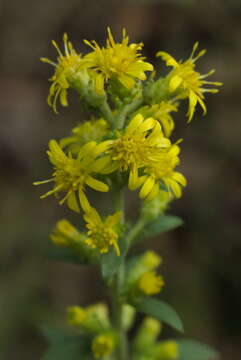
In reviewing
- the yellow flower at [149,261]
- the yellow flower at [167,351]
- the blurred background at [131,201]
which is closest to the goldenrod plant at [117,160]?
the yellow flower at [149,261]

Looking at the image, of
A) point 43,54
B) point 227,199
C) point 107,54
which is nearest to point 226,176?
point 227,199

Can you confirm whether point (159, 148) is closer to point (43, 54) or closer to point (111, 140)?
point (111, 140)

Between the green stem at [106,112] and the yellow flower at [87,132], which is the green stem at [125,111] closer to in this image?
the green stem at [106,112]

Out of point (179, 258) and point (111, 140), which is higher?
point (111, 140)

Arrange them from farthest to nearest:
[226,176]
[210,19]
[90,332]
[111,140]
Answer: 1. [210,19]
2. [226,176]
3. [90,332]
4. [111,140]

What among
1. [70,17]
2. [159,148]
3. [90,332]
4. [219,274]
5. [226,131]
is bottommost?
[90,332]

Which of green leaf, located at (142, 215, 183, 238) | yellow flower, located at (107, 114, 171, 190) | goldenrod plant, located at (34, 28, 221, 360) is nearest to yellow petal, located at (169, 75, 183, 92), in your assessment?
goldenrod plant, located at (34, 28, 221, 360)
